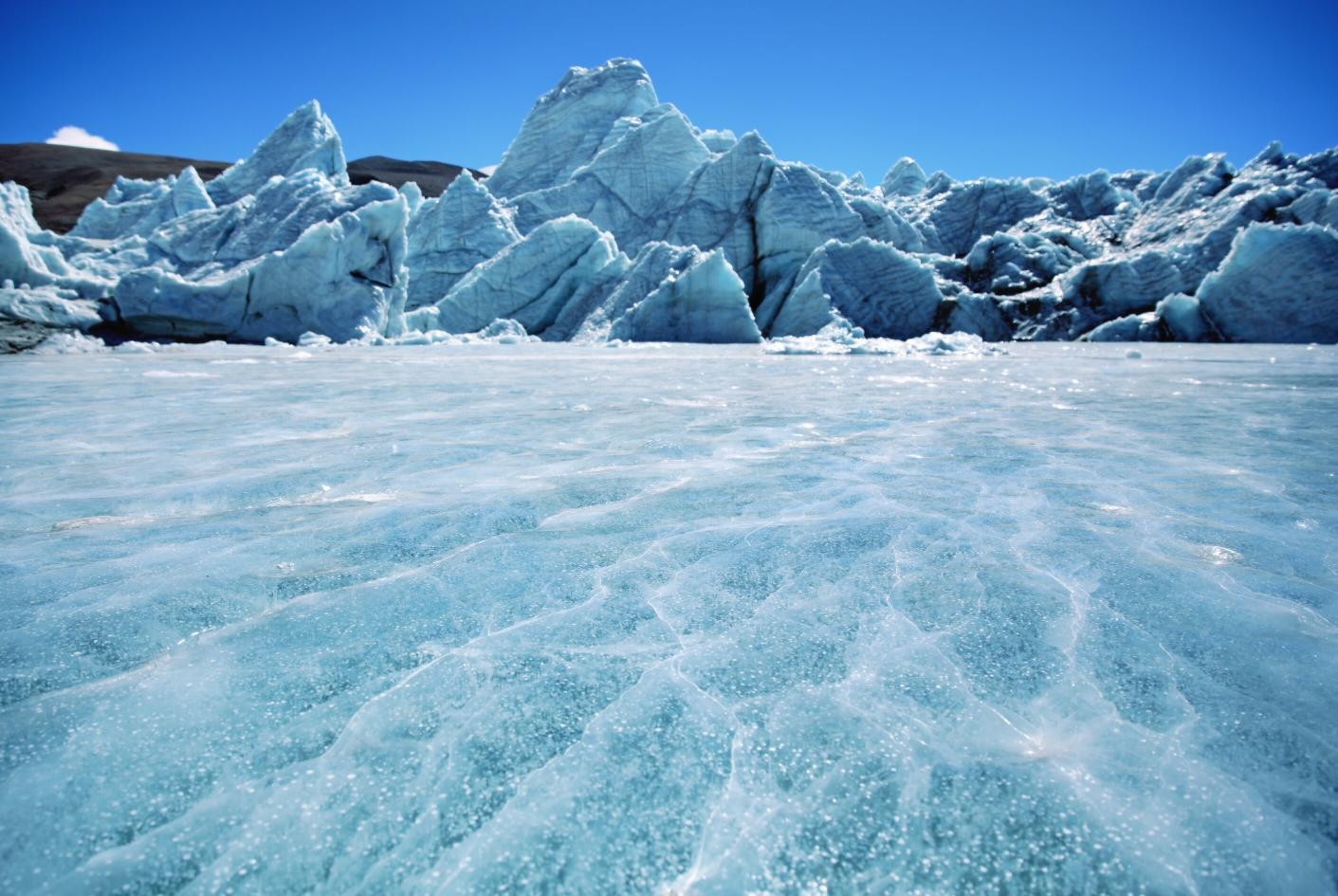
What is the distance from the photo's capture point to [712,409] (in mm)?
3502

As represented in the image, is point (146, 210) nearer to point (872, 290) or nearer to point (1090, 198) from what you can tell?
point (872, 290)

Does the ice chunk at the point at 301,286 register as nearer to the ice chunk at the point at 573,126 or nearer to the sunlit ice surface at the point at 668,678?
the ice chunk at the point at 573,126

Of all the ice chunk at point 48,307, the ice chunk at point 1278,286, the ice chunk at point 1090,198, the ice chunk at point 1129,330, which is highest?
the ice chunk at point 1090,198

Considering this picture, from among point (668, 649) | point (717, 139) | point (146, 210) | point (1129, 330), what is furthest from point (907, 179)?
point (668, 649)

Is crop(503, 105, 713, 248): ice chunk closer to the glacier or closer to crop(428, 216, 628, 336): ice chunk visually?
the glacier

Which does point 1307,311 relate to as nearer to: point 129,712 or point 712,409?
point 712,409

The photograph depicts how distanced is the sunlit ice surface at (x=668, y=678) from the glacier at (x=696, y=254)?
11860 mm

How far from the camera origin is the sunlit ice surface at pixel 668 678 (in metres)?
0.62

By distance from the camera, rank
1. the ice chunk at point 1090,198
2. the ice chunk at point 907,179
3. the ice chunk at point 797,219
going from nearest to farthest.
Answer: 1. the ice chunk at point 797,219
2. the ice chunk at point 1090,198
3. the ice chunk at point 907,179

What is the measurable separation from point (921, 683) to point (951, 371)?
20.5 ft

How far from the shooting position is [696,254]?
45.4 ft

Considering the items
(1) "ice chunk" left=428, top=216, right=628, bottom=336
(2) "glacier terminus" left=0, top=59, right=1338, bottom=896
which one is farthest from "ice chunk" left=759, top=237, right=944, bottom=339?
(2) "glacier terminus" left=0, top=59, right=1338, bottom=896

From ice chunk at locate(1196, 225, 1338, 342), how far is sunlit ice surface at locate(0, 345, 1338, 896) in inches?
520

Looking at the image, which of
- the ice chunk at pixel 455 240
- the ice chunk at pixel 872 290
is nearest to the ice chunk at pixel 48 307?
the ice chunk at pixel 455 240
